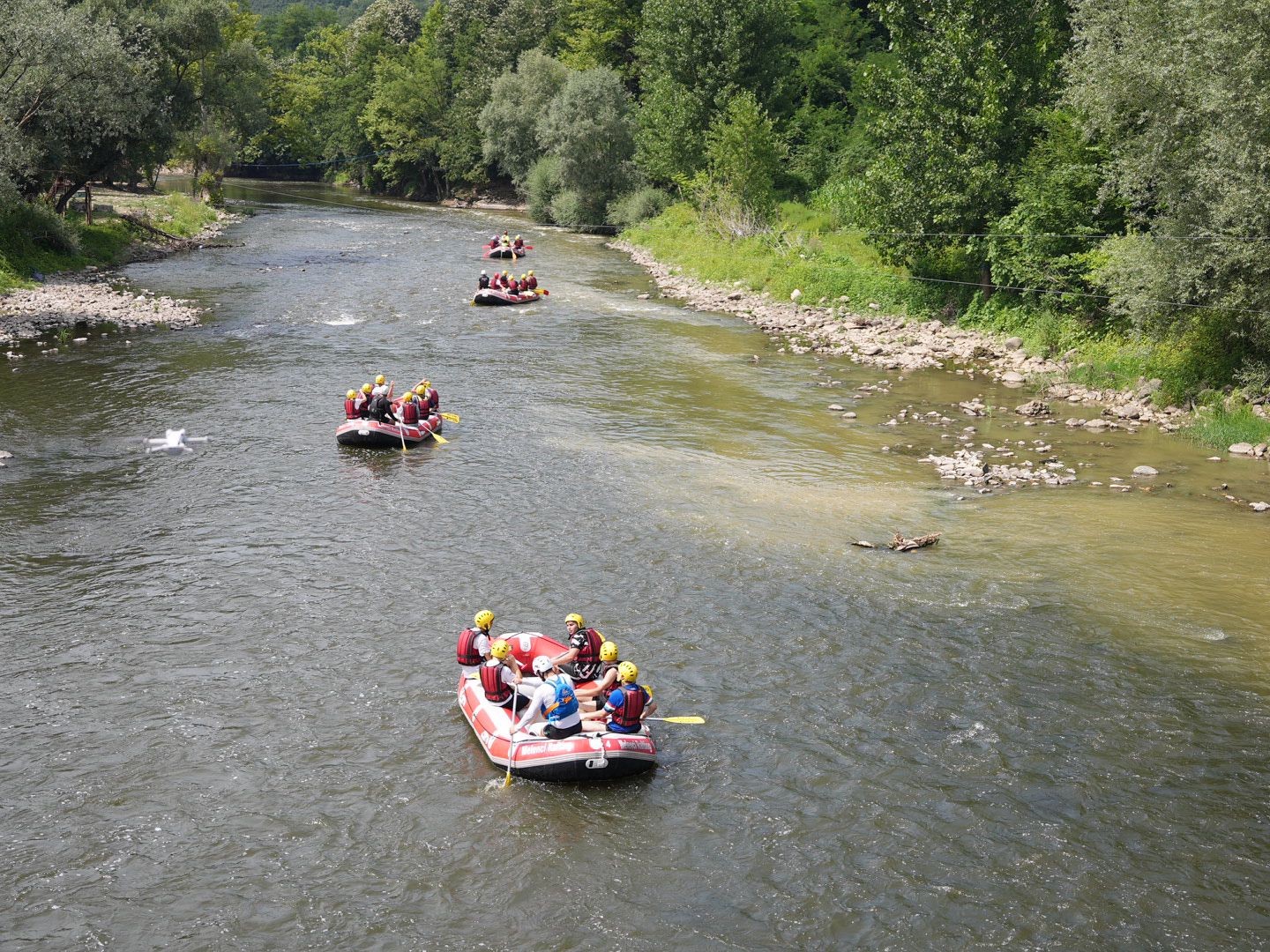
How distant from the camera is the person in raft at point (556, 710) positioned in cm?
1365

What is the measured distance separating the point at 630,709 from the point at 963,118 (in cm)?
2890

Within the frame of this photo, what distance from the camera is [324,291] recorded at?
45.2 meters

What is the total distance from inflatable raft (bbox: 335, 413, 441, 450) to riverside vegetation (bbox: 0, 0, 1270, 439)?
1768 centimetres

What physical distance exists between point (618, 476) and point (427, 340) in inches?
613

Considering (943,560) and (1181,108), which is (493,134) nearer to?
(1181,108)

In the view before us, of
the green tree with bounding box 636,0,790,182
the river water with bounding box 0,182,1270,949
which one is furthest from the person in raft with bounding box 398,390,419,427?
the green tree with bounding box 636,0,790,182

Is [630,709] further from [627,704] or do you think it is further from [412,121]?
[412,121]

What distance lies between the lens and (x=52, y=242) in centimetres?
4419

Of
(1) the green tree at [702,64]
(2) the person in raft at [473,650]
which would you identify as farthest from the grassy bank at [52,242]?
(2) the person in raft at [473,650]

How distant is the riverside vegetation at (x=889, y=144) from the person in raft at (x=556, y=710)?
1814 cm

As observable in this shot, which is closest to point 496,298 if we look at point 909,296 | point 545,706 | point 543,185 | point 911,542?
point 909,296

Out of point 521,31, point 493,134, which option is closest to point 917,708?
point 493,134

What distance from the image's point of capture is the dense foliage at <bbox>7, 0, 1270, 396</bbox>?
24.7 m

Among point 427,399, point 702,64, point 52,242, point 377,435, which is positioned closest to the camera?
point 377,435
